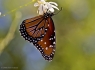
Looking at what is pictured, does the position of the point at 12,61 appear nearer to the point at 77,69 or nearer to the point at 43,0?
the point at 77,69

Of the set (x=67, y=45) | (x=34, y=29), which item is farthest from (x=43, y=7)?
(x=67, y=45)

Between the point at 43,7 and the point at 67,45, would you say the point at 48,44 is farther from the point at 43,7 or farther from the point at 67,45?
the point at 67,45

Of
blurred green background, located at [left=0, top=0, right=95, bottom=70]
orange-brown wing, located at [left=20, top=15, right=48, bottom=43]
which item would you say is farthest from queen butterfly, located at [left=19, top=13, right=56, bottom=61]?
blurred green background, located at [left=0, top=0, right=95, bottom=70]

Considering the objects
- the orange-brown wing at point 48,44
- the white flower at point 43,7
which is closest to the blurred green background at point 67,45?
the orange-brown wing at point 48,44

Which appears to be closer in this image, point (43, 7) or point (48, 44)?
point (43, 7)

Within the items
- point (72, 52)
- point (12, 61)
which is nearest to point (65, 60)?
point (72, 52)

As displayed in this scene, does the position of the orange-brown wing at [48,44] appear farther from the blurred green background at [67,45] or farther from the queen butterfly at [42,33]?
the blurred green background at [67,45]
